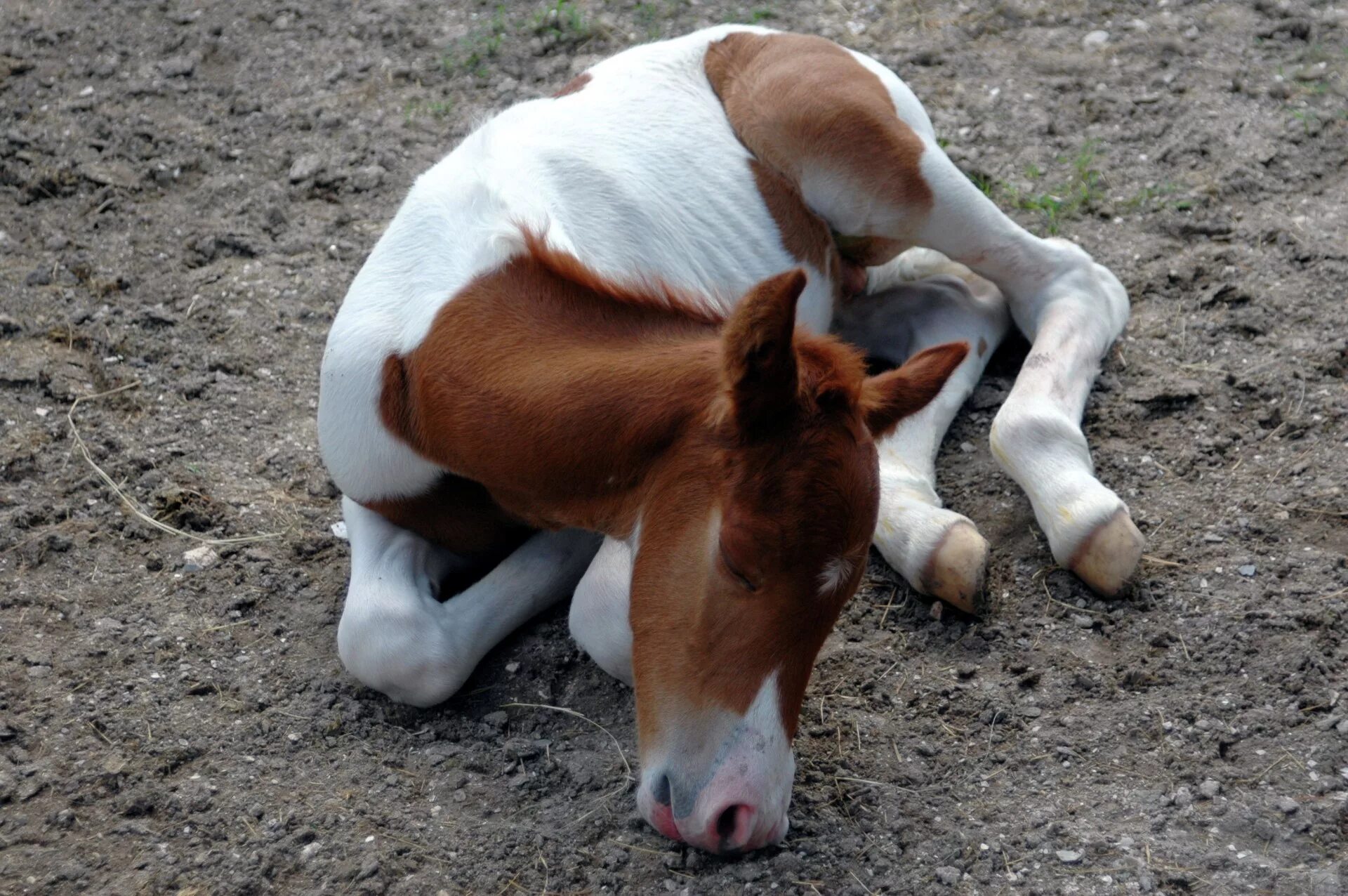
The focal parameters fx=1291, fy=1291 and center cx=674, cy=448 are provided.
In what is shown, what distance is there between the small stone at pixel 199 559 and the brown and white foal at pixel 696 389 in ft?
1.72

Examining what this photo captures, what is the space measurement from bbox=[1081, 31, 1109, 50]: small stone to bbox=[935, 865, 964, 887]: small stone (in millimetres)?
4722

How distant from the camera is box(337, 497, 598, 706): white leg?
327 cm

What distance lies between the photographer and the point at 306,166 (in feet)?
18.4

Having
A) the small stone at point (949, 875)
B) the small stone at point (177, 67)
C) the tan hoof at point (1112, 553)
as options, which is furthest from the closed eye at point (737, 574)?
the small stone at point (177, 67)

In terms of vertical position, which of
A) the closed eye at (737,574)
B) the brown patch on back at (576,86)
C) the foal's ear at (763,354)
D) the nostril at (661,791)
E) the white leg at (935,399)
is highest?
the foal's ear at (763,354)

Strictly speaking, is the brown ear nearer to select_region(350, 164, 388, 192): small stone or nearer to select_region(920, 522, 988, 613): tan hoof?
select_region(920, 522, 988, 613): tan hoof

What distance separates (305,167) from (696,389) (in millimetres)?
3488

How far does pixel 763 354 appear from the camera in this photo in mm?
2432

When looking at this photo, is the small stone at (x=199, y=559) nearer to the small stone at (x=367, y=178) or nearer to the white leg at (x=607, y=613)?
the white leg at (x=607, y=613)

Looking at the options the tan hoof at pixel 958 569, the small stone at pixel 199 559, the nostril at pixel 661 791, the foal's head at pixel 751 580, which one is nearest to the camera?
the foal's head at pixel 751 580

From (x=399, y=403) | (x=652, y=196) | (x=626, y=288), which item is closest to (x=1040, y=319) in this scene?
(x=652, y=196)

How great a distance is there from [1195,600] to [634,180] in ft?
6.48

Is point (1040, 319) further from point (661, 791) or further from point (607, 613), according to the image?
point (661, 791)

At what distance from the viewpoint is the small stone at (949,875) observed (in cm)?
270
